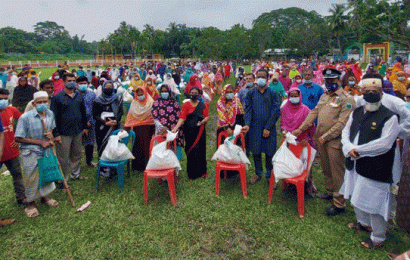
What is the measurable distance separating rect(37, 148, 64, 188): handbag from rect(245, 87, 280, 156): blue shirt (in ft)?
9.28

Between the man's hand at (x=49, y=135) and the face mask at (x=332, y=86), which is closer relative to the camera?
the face mask at (x=332, y=86)

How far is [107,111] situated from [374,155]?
401 centimetres

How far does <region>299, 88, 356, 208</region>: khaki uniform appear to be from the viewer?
356cm

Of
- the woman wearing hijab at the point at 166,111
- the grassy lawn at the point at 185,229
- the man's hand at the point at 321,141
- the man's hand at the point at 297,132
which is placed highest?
the woman wearing hijab at the point at 166,111

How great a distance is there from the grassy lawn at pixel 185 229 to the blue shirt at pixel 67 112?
3.26 feet

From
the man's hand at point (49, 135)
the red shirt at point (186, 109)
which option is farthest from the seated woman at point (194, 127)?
the man's hand at point (49, 135)

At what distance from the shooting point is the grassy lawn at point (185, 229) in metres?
3.10

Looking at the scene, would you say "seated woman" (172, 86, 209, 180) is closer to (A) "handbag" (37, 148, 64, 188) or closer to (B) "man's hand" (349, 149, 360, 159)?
(A) "handbag" (37, 148, 64, 188)

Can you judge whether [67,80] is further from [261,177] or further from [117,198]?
[261,177]

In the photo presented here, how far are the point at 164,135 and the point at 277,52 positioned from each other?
54.1 metres

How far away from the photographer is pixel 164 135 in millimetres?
4480

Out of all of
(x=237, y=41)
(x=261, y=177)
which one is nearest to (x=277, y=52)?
(x=237, y=41)

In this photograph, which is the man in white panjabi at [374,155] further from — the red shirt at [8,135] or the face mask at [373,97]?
the red shirt at [8,135]

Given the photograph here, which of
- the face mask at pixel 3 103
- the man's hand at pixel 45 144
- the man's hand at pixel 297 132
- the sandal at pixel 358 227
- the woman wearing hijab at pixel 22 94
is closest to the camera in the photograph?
the sandal at pixel 358 227
